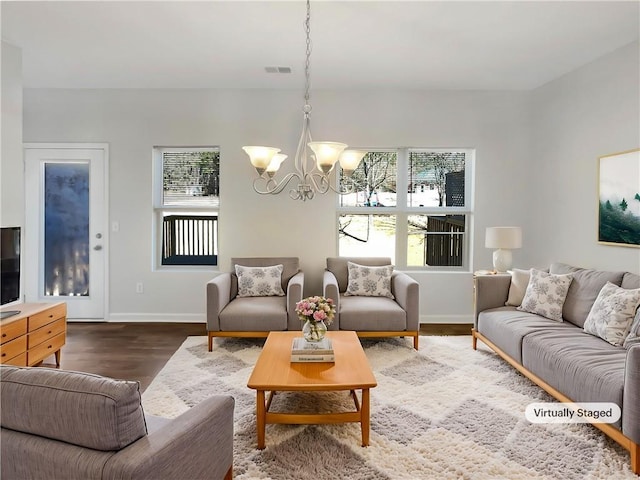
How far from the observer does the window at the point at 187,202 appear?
5074 mm

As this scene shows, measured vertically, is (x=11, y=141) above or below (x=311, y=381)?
above

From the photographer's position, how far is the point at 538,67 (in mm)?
4070

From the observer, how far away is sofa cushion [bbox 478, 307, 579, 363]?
3.16 metres

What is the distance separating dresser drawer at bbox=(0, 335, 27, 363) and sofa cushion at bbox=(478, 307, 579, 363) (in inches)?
143

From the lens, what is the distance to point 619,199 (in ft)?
11.5

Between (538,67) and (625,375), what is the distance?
Result: 3126 millimetres

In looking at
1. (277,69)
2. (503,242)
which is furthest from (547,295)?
(277,69)

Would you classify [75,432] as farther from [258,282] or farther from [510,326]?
[258,282]

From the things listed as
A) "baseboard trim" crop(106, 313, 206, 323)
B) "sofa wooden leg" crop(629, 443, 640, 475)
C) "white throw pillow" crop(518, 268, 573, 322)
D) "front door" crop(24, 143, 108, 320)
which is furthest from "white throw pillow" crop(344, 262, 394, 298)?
"front door" crop(24, 143, 108, 320)

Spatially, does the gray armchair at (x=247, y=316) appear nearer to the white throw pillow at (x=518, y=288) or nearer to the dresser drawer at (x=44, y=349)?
the dresser drawer at (x=44, y=349)

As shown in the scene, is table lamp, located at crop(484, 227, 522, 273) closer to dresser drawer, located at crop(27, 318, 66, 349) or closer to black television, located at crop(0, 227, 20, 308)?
dresser drawer, located at crop(27, 318, 66, 349)

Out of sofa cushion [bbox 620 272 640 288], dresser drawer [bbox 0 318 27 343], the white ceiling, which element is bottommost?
dresser drawer [bbox 0 318 27 343]

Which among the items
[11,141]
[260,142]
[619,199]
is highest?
[260,142]

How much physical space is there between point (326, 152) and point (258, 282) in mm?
2219
